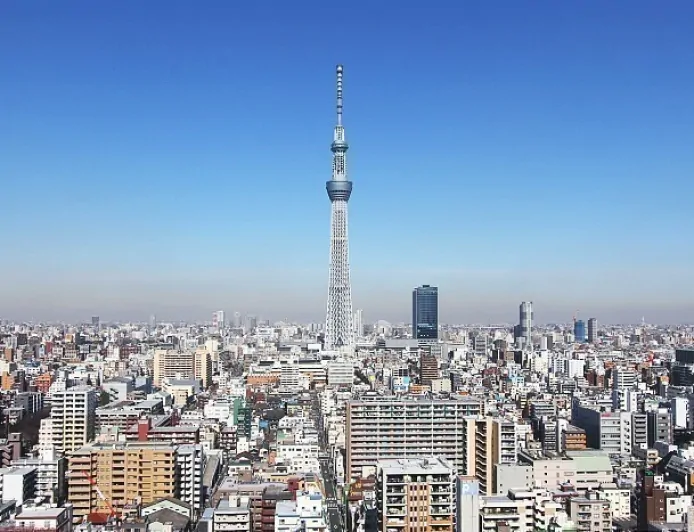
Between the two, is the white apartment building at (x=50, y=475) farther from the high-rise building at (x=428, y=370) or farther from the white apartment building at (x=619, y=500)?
the high-rise building at (x=428, y=370)

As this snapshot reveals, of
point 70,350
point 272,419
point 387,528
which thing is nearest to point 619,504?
point 387,528

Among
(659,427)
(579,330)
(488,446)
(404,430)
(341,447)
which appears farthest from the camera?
(579,330)

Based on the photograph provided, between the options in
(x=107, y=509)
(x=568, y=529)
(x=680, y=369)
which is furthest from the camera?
(x=680, y=369)

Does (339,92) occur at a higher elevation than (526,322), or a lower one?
higher

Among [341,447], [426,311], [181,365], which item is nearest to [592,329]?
[426,311]

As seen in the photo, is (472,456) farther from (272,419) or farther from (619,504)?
(272,419)

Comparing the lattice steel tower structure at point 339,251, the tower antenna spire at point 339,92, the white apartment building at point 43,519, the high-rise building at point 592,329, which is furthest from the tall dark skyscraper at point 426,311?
the white apartment building at point 43,519

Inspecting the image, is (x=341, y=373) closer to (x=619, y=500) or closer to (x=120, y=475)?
(x=120, y=475)

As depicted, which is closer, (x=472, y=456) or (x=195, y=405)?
(x=472, y=456)
